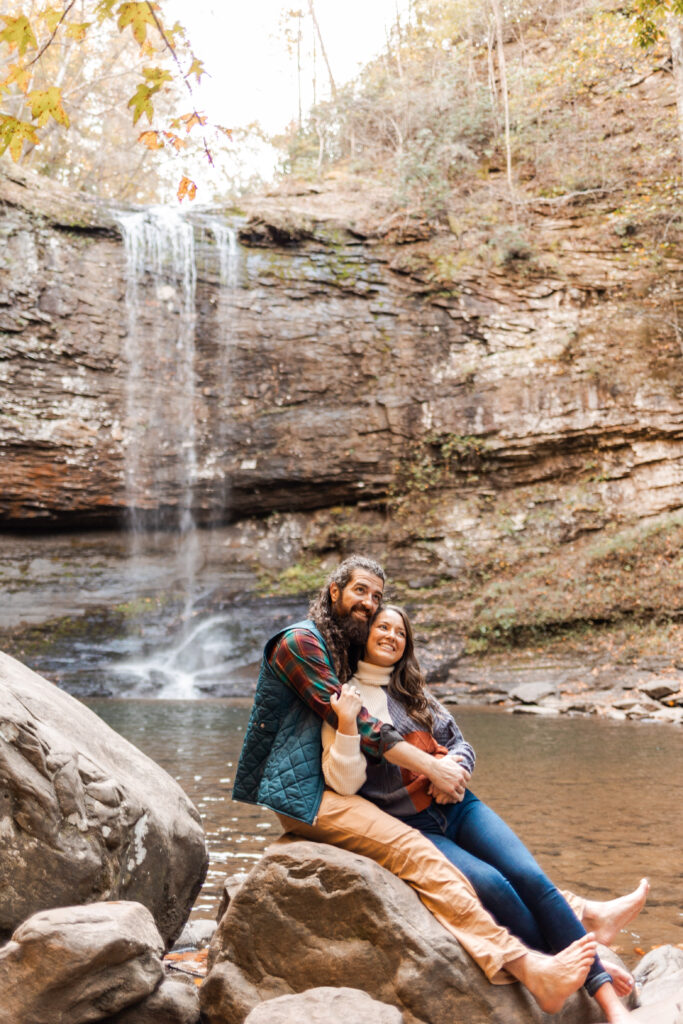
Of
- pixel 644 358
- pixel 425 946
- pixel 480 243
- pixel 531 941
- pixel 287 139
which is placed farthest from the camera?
pixel 287 139

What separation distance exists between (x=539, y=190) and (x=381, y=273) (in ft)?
16.2

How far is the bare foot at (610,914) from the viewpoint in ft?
9.43

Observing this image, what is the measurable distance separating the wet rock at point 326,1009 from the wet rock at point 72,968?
1.50 feet

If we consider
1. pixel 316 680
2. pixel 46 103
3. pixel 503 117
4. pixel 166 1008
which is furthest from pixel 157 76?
pixel 503 117

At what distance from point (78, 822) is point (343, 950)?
1039 millimetres

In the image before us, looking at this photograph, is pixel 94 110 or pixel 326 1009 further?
pixel 94 110

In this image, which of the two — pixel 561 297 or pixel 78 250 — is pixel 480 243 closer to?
pixel 561 297

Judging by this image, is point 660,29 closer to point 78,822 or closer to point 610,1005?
point 610,1005

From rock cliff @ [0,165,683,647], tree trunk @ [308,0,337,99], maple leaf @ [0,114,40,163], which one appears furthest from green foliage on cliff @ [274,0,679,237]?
maple leaf @ [0,114,40,163]

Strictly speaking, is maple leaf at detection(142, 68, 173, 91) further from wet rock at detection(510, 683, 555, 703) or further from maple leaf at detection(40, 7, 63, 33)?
wet rock at detection(510, 683, 555, 703)

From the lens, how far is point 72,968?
2250mm

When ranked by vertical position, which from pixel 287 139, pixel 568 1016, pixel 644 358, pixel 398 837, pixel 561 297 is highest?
pixel 287 139

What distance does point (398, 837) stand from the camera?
8.81 feet

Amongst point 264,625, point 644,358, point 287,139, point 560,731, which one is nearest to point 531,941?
point 560,731
